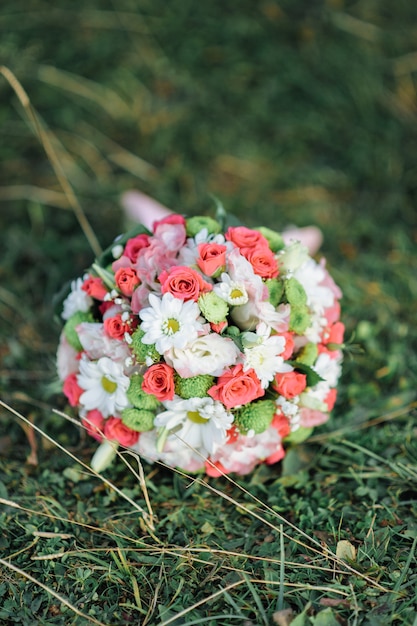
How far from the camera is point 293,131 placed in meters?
2.98

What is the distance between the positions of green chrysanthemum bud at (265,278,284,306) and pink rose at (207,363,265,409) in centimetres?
20

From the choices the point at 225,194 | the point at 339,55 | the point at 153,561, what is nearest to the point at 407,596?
the point at 153,561

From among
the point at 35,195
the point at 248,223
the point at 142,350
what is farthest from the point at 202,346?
the point at 35,195

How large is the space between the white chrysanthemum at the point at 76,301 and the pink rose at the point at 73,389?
17 cm

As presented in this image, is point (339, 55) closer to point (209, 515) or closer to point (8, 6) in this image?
point (8, 6)

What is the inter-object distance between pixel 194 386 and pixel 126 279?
302mm

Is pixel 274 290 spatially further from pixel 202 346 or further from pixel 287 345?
pixel 202 346

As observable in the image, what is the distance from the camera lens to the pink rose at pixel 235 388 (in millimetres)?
1430

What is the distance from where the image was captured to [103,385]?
1.58m

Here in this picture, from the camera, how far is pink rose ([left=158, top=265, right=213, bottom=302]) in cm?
142

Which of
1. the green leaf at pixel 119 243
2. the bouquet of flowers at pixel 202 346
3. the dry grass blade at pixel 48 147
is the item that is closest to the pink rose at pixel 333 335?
the bouquet of flowers at pixel 202 346

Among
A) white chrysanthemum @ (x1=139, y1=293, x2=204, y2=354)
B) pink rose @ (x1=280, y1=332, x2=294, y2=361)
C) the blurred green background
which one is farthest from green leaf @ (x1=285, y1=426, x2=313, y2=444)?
the blurred green background

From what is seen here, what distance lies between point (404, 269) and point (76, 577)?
1.62m

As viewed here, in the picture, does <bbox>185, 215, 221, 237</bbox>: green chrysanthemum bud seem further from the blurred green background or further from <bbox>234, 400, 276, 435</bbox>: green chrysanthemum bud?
the blurred green background
